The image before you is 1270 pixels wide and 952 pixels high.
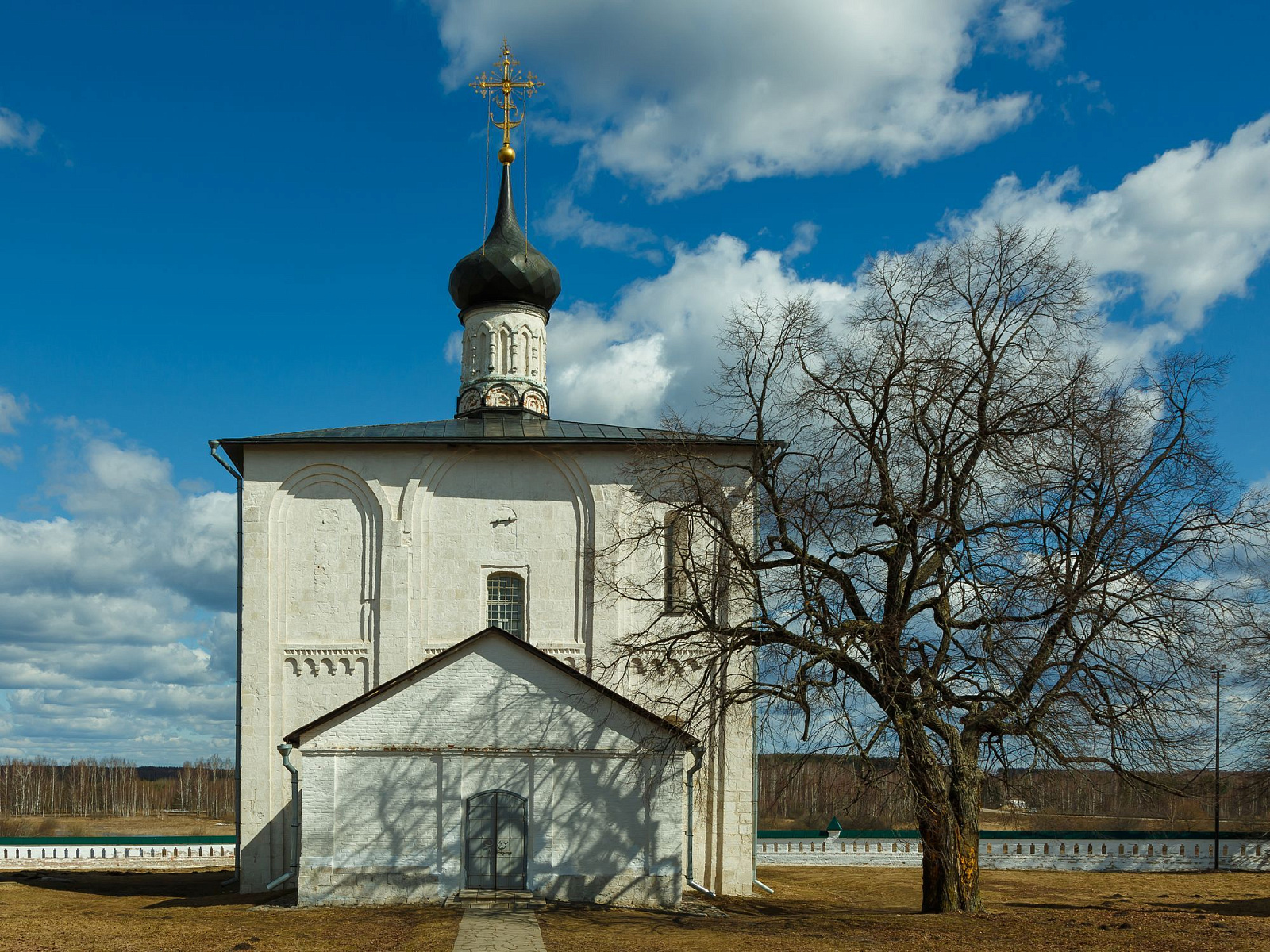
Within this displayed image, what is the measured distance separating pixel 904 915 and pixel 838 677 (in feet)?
10.2

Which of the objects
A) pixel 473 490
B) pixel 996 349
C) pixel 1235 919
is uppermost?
pixel 996 349

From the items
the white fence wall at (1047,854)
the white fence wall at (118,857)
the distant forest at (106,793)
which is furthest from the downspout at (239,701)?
the distant forest at (106,793)

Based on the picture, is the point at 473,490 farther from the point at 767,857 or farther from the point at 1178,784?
the point at 767,857

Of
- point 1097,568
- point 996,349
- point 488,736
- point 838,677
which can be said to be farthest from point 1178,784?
point 488,736

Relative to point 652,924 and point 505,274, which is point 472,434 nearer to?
point 505,274

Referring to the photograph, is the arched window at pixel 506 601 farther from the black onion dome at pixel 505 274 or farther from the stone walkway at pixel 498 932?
the black onion dome at pixel 505 274

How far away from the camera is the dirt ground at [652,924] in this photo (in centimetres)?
1176

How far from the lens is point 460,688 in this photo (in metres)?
15.3

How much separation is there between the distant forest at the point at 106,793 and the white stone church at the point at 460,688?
145 feet

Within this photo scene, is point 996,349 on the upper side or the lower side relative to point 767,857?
upper

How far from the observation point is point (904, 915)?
13.5 metres

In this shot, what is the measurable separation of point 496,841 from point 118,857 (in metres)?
14.6

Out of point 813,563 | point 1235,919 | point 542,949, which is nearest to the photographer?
point 542,949

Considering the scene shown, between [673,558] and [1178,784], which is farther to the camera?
[673,558]
